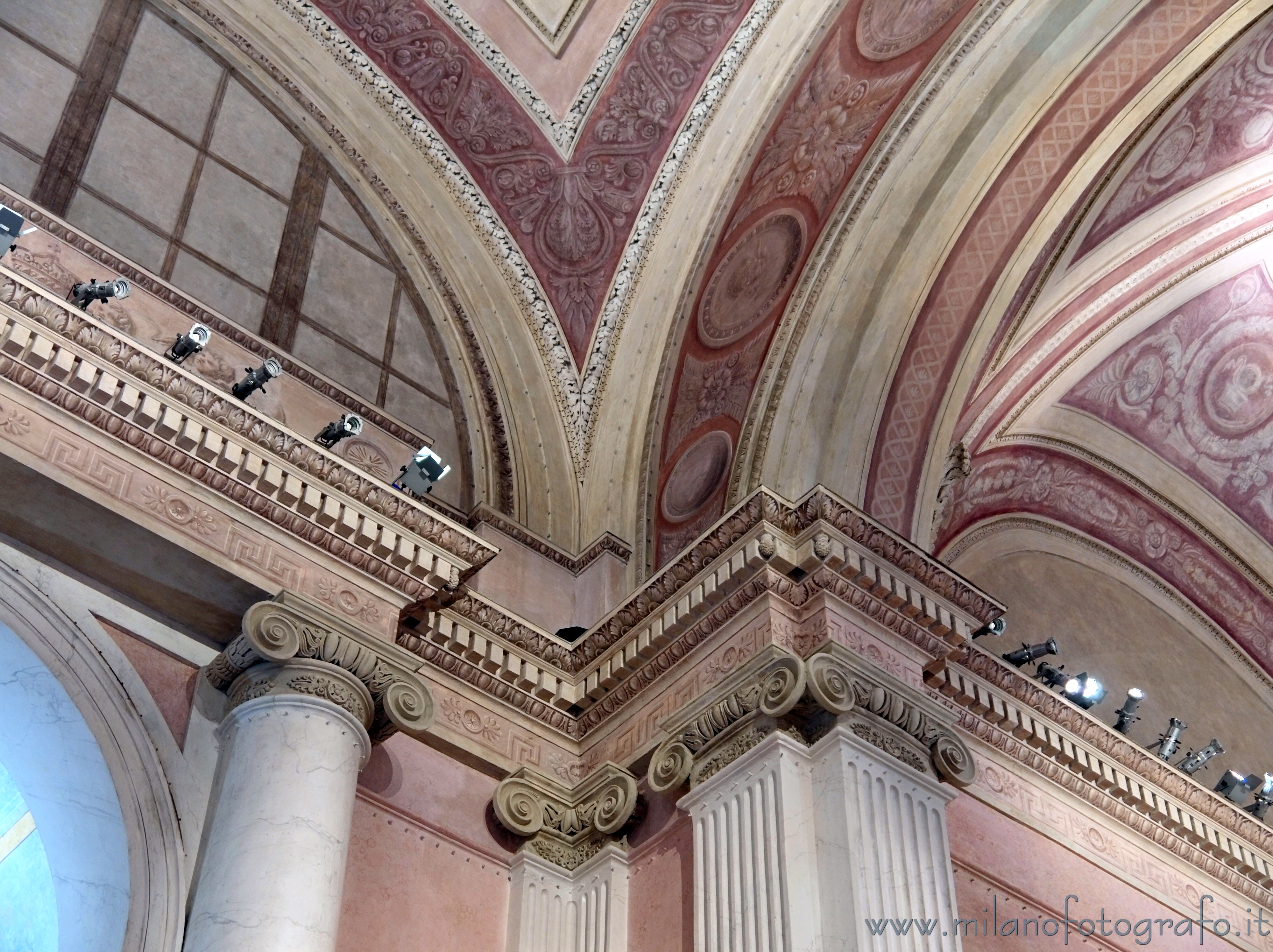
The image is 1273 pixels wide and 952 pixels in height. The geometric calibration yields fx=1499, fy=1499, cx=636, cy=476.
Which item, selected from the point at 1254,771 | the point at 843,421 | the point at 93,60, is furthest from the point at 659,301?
the point at 1254,771

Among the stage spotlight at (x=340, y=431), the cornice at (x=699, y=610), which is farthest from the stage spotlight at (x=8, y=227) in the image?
the cornice at (x=699, y=610)

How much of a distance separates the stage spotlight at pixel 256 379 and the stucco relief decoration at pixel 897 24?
340cm

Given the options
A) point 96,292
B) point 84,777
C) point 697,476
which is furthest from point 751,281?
point 84,777

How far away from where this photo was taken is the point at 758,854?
4703mm

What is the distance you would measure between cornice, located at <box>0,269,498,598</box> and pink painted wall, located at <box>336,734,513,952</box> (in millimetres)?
671

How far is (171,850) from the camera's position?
4445 mm

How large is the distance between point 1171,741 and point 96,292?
16.7 feet

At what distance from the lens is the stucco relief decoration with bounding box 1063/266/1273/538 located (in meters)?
8.45

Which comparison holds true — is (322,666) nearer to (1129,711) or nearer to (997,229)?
(1129,711)

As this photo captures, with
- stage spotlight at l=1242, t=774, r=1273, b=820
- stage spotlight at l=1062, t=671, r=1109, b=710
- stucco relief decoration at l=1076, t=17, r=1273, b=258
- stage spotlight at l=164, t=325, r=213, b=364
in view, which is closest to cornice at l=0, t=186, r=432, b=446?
stage spotlight at l=164, t=325, r=213, b=364

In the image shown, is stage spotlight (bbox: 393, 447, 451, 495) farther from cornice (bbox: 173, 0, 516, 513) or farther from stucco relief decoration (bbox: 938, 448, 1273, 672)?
stucco relief decoration (bbox: 938, 448, 1273, 672)

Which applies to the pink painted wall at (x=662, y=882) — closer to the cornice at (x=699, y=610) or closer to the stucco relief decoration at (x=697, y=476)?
the cornice at (x=699, y=610)

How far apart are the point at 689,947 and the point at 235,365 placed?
299cm

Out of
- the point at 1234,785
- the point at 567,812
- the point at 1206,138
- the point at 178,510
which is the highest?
the point at 1206,138
